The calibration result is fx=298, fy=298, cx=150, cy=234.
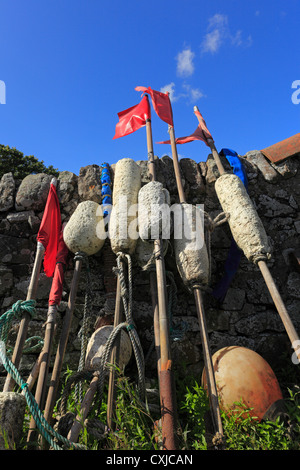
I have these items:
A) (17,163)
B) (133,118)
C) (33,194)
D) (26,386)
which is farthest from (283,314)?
(17,163)

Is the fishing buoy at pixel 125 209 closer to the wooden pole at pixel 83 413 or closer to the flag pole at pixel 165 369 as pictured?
the flag pole at pixel 165 369

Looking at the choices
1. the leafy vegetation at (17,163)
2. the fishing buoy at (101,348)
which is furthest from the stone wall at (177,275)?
the leafy vegetation at (17,163)

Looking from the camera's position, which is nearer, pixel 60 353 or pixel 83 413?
pixel 83 413

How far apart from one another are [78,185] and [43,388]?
2.19 meters

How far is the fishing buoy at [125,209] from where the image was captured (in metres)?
2.90

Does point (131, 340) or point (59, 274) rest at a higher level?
point (59, 274)

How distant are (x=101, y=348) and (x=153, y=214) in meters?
1.29

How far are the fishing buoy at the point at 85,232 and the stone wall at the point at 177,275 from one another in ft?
0.87

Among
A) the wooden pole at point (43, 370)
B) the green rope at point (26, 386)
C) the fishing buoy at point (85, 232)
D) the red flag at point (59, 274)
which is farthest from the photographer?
the fishing buoy at point (85, 232)

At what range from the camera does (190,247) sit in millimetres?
2822

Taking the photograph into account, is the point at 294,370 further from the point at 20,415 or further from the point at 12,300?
the point at 12,300

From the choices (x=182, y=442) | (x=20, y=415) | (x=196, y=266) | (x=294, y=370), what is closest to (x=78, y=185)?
(x=196, y=266)

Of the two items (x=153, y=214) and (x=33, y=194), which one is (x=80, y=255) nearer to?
(x=153, y=214)

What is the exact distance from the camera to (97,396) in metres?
2.40
